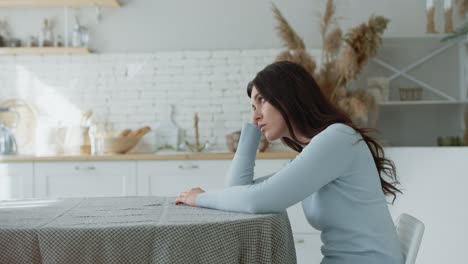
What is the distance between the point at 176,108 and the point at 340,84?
137 centimetres

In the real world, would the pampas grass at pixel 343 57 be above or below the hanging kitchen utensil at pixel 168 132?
above

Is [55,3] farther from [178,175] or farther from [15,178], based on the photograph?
[178,175]

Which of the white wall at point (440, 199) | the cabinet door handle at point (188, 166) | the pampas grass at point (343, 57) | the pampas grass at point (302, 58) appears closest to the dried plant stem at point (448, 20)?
the pampas grass at point (343, 57)

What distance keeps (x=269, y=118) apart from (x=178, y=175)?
269 cm

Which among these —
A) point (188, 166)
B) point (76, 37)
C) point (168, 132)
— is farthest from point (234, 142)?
point (76, 37)

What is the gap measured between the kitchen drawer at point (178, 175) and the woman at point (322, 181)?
257cm

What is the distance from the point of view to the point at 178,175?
15.4ft

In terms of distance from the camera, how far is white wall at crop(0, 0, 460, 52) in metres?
5.42

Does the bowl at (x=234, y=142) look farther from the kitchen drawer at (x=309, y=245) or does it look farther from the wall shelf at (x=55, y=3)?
the wall shelf at (x=55, y=3)

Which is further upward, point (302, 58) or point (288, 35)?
point (288, 35)

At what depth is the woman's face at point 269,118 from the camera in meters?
2.07

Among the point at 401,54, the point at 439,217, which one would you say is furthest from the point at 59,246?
Answer: the point at 401,54

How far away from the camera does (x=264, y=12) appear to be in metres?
5.42

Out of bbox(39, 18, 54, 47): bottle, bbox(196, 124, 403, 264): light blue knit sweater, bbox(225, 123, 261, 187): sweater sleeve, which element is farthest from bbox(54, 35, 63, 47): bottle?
bbox(196, 124, 403, 264): light blue knit sweater
